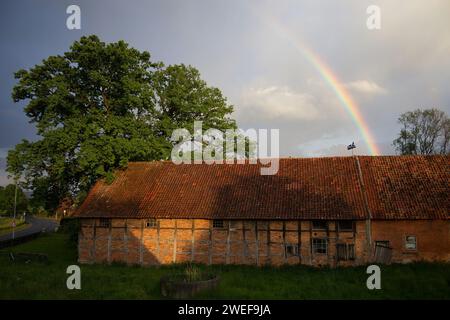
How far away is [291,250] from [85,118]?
1673cm

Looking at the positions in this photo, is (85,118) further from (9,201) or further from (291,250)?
(9,201)

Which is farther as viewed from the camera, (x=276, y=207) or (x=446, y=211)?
(x=276, y=207)

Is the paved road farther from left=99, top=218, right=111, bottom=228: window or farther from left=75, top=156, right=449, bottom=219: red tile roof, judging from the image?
left=75, top=156, right=449, bottom=219: red tile roof

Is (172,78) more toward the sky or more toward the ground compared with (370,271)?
more toward the sky

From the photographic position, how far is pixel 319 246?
2122 centimetres

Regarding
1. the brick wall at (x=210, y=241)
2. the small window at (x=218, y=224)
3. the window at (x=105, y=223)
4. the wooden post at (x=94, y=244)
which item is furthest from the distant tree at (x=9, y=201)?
the small window at (x=218, y=224)

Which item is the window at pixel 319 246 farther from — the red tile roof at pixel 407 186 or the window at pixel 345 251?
the red tile roof at pixel 407 186

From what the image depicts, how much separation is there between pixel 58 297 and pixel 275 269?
10748 millimetres

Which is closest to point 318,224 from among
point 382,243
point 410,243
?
point 382,243

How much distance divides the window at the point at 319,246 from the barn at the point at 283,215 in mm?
54

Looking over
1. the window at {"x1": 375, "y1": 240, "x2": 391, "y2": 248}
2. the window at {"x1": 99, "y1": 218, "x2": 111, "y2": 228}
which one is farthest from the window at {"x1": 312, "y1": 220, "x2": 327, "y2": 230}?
the window at {"x1": 99, "y1": 218, "x2": 111, "y2": 228}
